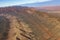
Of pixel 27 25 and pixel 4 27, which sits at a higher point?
pixel 27 25

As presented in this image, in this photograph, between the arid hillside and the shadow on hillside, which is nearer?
the shadow on hillside

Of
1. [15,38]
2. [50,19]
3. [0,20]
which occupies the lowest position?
[15,38]

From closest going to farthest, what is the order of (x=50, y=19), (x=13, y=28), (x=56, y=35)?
1. (x=13, y=28)
2. (x=56, y=35)
3. (x=50, y=19)

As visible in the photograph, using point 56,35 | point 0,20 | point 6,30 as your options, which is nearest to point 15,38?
point 6,30

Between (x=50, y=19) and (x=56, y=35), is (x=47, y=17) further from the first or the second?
(x=56, y=35)

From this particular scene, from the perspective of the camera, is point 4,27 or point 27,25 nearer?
point 4,27

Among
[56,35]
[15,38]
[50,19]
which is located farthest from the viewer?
[50,19]

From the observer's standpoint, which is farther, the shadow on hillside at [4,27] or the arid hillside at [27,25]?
the arid hillside at [27,25]

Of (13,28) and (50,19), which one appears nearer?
(13,28)
